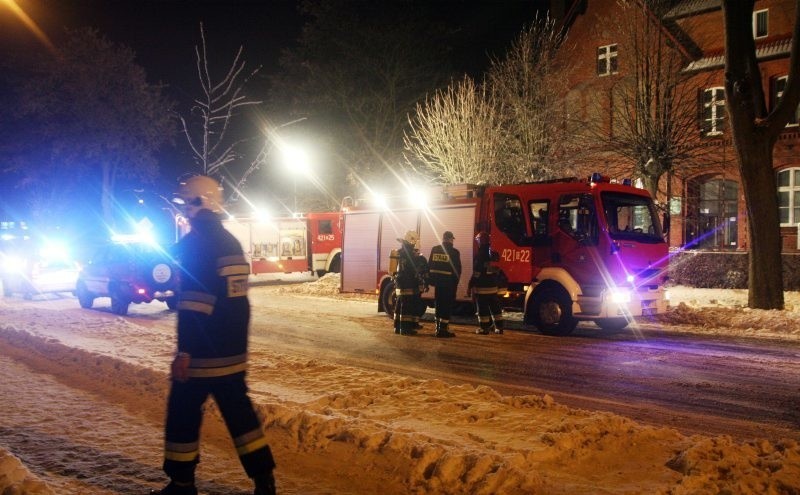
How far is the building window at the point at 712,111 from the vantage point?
2257 cm

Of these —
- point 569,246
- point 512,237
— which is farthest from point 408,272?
point 569,246

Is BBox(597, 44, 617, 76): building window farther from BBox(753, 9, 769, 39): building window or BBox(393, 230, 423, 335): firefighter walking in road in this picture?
BBox(393, 230, 423, 335): firefighter walking in road

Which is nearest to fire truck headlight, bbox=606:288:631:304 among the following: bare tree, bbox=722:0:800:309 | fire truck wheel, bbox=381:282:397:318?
bare tree, bbox=722:0:800:309

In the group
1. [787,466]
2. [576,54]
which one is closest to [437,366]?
[787,466]

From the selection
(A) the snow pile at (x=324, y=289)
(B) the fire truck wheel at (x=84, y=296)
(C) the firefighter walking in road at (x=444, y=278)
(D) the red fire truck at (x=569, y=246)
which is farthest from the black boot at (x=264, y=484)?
(A) the snow pile at (x=324, y=289)

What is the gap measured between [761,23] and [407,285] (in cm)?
2351

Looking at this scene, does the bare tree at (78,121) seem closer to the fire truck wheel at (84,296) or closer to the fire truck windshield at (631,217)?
the fire truck wheel at (84,296)

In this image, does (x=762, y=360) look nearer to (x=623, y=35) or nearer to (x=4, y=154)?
(x=623, y=35)

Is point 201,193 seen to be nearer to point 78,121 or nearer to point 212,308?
point 212,308

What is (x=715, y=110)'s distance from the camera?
82.2 ft

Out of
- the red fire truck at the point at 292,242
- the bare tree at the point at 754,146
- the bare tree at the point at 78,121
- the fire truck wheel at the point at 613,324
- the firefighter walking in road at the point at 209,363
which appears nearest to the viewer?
the firefighter walking in road at the point at 209,363

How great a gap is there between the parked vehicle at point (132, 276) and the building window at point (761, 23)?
82.4 feet

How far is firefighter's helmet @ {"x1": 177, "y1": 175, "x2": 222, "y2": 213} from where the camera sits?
14.2ft

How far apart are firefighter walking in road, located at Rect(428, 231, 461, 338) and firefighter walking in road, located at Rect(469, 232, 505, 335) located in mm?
416
